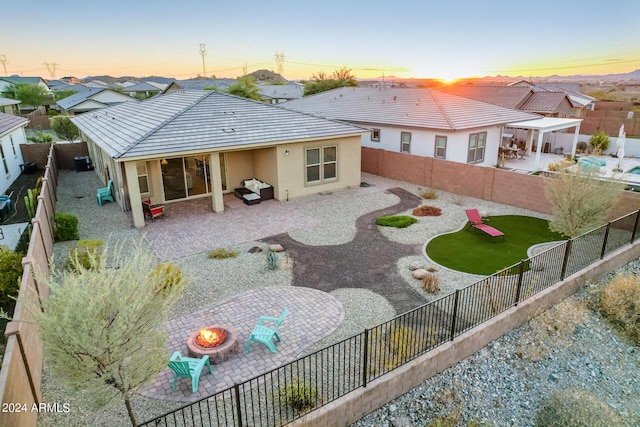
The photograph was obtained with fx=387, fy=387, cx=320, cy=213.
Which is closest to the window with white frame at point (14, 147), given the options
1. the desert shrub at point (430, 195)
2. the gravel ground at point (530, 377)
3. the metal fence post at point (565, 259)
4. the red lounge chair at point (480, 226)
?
the desert shrub at point (430, 195)

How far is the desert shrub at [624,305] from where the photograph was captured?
9.60m

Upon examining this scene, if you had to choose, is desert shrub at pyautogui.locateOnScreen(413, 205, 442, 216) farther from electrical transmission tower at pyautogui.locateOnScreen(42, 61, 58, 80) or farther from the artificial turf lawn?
electrical transmission tower at pyautogui.locateOnScreen(42, 61, 58, 80)

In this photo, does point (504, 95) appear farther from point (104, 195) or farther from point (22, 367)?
point (22, 367)

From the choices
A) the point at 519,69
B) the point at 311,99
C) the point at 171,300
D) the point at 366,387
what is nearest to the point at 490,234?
the point at 366,387

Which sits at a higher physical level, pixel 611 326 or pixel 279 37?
pixel 279 37

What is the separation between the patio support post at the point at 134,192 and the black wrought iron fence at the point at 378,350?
10.1 metres

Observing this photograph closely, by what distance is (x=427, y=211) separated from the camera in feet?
55.2

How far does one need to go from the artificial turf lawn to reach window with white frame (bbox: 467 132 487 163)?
760cm

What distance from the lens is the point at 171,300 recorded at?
5.21 metres

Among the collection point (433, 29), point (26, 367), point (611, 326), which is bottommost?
point (611, 326)

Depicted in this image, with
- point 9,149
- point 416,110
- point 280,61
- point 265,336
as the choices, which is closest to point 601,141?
point 416,110

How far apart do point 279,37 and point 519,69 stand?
64.3 m

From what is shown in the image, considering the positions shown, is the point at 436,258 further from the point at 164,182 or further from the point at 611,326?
the point at 164,182

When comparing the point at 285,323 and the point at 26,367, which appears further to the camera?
the point at 285,323
